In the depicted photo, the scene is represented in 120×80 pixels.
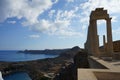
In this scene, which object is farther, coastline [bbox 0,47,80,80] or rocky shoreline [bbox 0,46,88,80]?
coastline [bbox 0,47,80,80]

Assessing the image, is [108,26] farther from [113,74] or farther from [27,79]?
[27,79]

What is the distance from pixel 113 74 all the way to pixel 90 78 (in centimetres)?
195

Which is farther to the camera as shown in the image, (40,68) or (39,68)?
(39,68)

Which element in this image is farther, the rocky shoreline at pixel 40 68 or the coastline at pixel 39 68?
the coastline at pixel 39 68

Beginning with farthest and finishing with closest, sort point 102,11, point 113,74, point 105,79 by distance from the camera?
point 102,11 → point 113,74 → point 105,79

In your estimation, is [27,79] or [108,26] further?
[27,79]

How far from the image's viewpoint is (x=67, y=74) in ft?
138

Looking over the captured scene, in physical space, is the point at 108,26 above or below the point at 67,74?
above

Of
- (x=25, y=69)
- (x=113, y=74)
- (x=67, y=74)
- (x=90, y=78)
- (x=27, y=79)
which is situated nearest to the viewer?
(x=90, y=78)

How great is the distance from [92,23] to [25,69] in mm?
77363

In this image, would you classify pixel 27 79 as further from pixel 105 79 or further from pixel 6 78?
pixel 105 79

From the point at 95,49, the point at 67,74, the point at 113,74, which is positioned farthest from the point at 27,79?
the point at 113,74

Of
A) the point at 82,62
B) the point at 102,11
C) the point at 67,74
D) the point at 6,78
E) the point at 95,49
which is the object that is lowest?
the point at 6,78

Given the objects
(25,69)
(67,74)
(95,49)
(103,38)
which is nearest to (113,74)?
(95,49)
